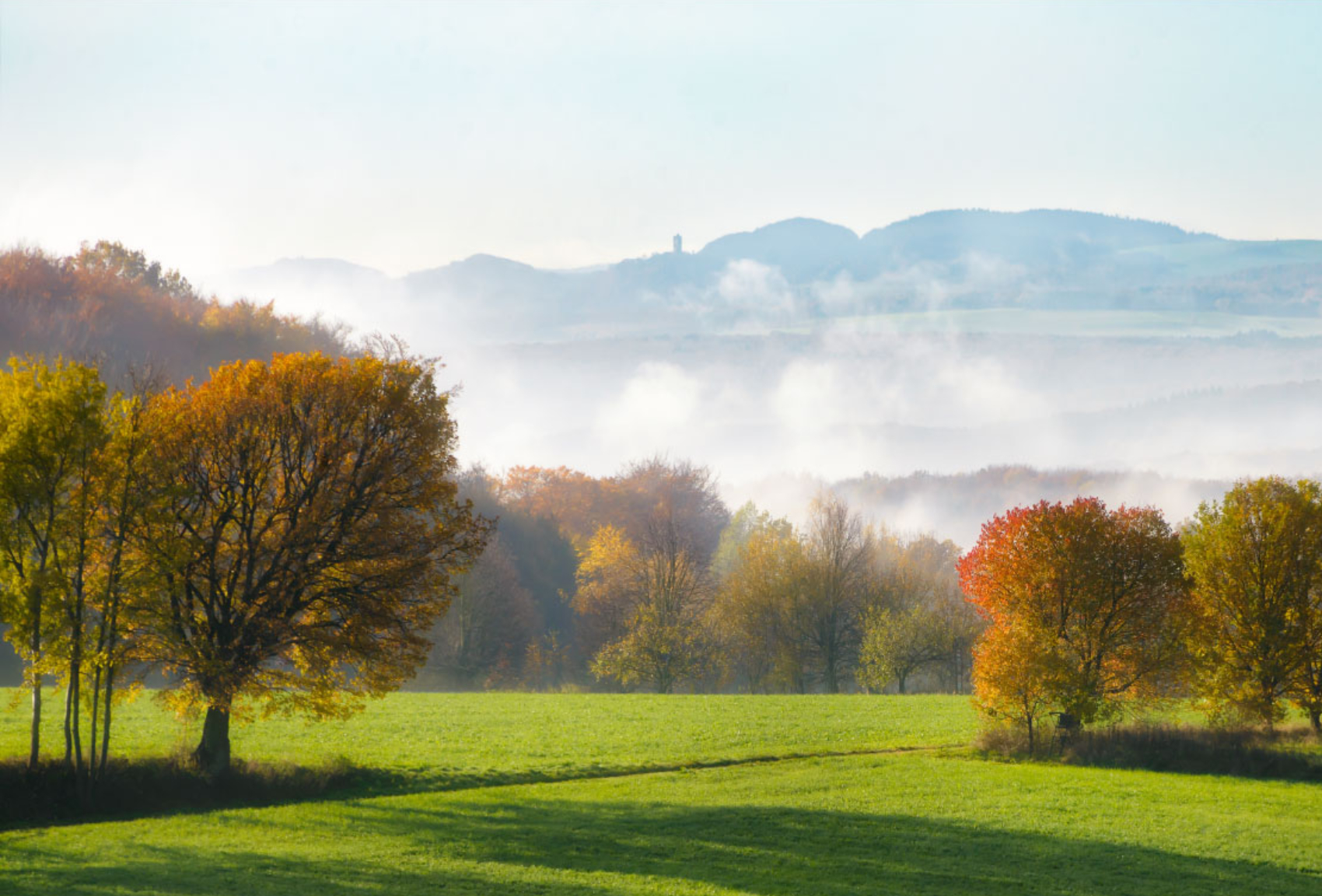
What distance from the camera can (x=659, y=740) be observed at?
46219 mm

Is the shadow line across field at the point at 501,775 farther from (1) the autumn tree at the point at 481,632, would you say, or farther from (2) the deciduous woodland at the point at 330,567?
(1) the autumn tree at the point at 481,632

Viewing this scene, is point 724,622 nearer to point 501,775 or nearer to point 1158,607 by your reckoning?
point 1158,607

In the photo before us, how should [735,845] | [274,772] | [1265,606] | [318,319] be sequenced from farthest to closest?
[318,319], [1265,606], [274,772], [735,845]

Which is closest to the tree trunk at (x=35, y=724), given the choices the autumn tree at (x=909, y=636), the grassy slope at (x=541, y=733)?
the grassy slope at (x=541, y=733)

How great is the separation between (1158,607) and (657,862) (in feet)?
94.1

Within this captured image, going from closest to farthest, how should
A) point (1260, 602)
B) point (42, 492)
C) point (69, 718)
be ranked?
point (42, 492) < point (69, 718) < point (1260, 602)

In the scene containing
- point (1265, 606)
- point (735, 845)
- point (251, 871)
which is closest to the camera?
point (251, 871)

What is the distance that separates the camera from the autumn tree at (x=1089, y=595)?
4441 centimetres

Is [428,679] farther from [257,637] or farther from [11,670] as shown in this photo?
[257,637]

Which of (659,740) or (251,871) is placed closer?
(251,871)

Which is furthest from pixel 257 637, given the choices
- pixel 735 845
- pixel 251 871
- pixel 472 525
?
pixel 735 845

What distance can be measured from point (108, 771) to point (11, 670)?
156 ft

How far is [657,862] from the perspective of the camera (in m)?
26.2

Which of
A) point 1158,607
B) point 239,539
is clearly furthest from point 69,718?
point 1158,607
